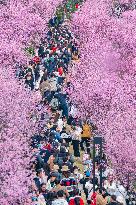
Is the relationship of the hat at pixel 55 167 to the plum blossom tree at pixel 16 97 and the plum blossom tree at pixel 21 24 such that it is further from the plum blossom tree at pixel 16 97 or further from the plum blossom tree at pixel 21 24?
the plum blossom tree at pixel 21 24

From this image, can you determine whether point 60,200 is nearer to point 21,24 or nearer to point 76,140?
point 76,140

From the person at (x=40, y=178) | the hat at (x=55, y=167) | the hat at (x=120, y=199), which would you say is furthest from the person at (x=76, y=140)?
the hat at (x=120, y=199)

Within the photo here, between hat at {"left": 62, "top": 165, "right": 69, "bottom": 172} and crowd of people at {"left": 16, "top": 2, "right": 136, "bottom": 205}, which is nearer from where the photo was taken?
crowd of people at {"left": 16, "top": 2, "right": 136, "bottom": 205}

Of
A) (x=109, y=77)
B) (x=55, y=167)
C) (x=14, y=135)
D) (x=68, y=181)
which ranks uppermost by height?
(x=109, y=77)

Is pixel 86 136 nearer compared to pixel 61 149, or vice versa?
pixel 61 149

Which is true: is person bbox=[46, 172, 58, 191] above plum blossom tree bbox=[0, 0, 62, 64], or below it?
below

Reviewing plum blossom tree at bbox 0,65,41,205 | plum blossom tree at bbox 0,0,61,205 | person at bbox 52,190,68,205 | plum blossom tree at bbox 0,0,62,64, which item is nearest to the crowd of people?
person at bbox 52,190,68,205

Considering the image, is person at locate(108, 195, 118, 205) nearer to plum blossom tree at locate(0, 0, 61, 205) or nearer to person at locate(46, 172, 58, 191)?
person at locate(46, 172, 58, 191)

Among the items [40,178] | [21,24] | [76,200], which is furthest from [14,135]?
[21,24]
